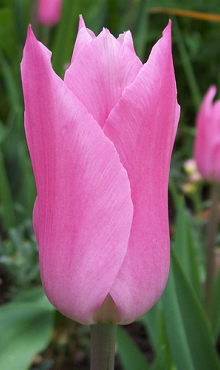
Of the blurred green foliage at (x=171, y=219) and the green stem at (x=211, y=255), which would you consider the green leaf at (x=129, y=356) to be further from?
the green stem at (x=211, y=255)

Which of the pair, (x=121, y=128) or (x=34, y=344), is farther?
(x=34, y=344)

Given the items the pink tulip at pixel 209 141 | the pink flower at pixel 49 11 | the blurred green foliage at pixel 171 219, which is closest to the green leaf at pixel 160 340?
the blurred green foliage at pixel 171 219

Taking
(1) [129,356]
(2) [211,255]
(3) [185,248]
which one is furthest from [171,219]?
(1) [129,356]

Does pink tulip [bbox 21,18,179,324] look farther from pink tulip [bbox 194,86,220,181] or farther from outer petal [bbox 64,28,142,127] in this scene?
pink tulip [bbox 194,86,220,181]

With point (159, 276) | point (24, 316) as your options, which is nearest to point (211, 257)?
point (24, 316)

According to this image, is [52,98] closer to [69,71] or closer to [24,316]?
[69,71]

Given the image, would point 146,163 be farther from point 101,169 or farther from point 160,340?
point 160,340

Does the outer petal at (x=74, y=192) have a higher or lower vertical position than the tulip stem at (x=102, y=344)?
higher

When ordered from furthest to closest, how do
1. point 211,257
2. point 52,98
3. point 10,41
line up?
point 10,41 → point 211,257 → point 52,98
